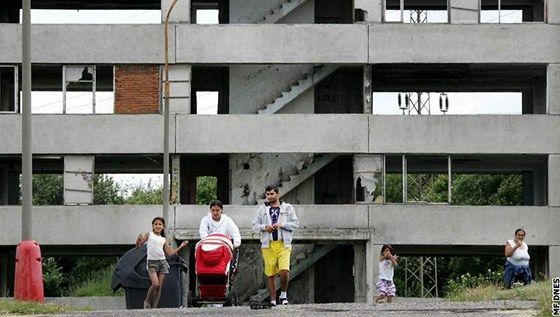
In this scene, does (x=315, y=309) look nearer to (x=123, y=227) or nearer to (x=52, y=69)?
(x=123, y=227)

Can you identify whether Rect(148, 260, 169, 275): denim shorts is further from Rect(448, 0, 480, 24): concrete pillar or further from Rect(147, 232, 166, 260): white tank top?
Rect(448, 0, 480, 24): concrete pillar

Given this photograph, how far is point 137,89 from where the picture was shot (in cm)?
4331

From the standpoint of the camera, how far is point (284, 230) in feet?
69.4

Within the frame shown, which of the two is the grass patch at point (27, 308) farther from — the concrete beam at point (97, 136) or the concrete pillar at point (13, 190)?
the concrete pillar at point (13, 190)

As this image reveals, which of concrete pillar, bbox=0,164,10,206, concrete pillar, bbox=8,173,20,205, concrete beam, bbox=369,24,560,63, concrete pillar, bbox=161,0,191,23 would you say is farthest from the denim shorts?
concrete pillar, bbox=8,173,20,205

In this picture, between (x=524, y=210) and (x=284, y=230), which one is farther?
(x=524, y=210)

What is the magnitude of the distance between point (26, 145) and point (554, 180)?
22.7m

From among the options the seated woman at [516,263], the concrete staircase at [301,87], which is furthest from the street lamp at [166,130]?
the seated woman at [516,263]

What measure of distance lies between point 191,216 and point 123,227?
2.13m

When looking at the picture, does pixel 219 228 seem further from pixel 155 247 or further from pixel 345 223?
pixel 345 223

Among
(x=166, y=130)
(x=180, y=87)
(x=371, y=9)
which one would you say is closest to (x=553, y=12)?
(x=371, y=9)

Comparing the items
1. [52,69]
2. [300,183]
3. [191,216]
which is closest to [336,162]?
[300,183]

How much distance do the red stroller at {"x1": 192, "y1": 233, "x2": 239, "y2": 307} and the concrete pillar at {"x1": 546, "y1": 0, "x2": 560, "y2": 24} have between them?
2209cm

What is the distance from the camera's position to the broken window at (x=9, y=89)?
43.5 metres
